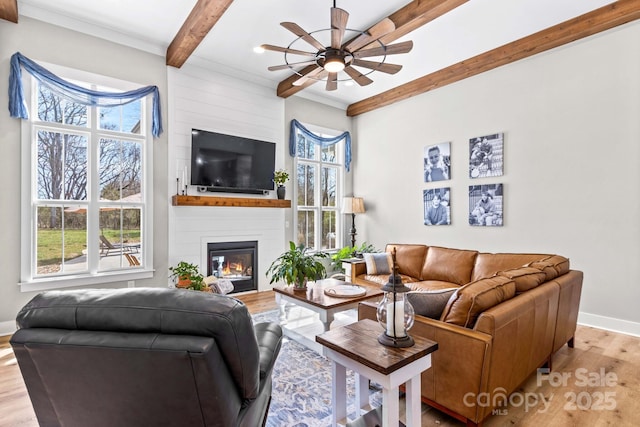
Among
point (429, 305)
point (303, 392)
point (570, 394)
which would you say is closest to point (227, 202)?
point (303, 392)

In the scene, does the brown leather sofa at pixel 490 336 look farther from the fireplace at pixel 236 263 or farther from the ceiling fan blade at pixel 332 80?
the fireplace at pixel 236 263

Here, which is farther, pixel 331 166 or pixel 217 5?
pixel 331 166

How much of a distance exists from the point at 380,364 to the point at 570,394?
1.92m

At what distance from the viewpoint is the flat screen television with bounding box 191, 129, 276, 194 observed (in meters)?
4.54

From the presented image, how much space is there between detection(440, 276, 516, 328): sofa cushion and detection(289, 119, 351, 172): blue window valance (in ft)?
13.7

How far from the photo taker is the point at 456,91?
15.9 feet

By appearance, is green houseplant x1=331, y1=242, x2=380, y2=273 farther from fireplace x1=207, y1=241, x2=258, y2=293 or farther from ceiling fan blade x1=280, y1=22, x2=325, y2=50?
ceiling fan blade x1=280, y1=22, x2=325, y2=50

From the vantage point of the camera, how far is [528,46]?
3.93m

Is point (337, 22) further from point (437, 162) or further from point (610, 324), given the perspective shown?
point (610, 324)

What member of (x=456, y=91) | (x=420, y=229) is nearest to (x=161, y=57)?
(x=456, y=91)

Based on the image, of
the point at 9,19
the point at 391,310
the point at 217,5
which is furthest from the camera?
the point at 9,19

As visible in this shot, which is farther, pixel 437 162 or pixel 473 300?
pixel 437 162

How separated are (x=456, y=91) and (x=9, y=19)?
5477 millimetres

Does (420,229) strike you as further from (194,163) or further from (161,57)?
(161,57)
